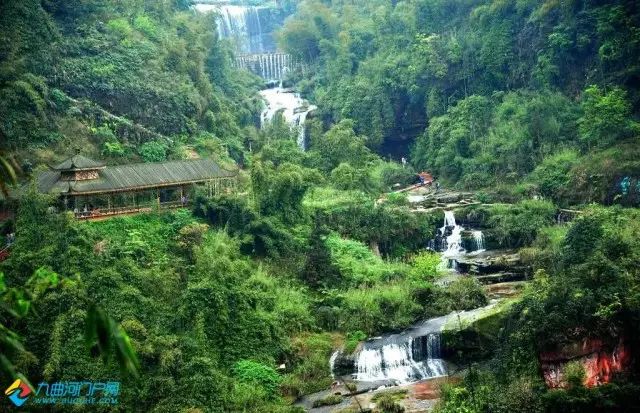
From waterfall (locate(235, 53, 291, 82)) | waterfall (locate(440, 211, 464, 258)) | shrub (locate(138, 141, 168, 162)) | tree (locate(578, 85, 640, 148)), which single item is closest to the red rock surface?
waterfall (locate(440, 211, 464, 258))

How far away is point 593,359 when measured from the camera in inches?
641

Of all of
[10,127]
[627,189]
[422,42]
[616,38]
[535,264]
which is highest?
[422,42]

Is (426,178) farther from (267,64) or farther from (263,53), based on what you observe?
(263,53)

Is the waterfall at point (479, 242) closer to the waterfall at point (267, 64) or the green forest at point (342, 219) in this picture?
the green forest at point (342, 219)

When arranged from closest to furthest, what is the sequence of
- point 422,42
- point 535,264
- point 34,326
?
point 34,326 → point 535,264 → point 422,42

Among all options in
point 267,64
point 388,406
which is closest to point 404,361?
point 388,406

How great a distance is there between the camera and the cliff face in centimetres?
1616

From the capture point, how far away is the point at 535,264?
2545 cm

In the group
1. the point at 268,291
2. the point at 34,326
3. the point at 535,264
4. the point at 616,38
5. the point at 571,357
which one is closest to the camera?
the point at 571,357

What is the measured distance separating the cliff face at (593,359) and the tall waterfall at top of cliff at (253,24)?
190ft

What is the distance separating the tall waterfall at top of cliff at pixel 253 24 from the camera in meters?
70.3

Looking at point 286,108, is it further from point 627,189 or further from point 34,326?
point 34,326

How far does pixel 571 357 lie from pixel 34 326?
1428cm

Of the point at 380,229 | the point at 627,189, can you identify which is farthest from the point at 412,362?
the point at 627,189
